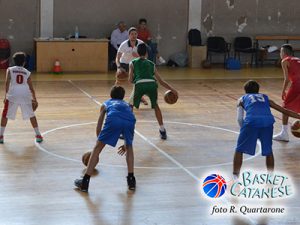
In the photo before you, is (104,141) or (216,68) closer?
(104,141)

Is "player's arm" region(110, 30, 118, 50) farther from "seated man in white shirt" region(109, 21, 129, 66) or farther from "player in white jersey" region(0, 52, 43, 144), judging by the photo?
"player in white jersey" region(0, 52, 43, 144)

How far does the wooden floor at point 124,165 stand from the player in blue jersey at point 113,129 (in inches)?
12.3

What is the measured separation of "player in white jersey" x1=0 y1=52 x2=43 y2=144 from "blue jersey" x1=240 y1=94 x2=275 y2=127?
3.90m

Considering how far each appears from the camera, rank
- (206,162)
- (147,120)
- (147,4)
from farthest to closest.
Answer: (147,4)
(147,120)
(206,162)

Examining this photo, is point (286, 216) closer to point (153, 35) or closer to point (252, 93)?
point (252, 93)

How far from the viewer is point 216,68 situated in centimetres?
2180

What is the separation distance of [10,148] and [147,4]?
40.1 feet

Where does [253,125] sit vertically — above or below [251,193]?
above

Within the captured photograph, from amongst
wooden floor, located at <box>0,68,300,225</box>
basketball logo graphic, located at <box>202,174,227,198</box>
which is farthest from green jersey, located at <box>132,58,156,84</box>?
basketball logo graphic, located at <box>202,174,227,198</box>

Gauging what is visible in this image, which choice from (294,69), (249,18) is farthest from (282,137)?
(249,18)

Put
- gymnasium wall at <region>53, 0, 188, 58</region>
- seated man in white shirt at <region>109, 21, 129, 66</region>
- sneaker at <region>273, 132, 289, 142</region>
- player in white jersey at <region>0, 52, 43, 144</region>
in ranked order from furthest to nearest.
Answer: gymnasium wall at <region>53, 0, 188, 58</region>, seated man in white shirt at <region>109, 21, 129, 66</region>, sneaker at <region>273, 132, 289, 142</region>, player in white jersey at <region>0, 52, 43, 144</region>

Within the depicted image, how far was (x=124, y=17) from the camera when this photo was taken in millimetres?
21453

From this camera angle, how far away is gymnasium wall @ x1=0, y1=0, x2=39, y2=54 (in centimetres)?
2055

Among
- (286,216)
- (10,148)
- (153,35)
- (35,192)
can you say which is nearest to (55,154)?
(10,148)
